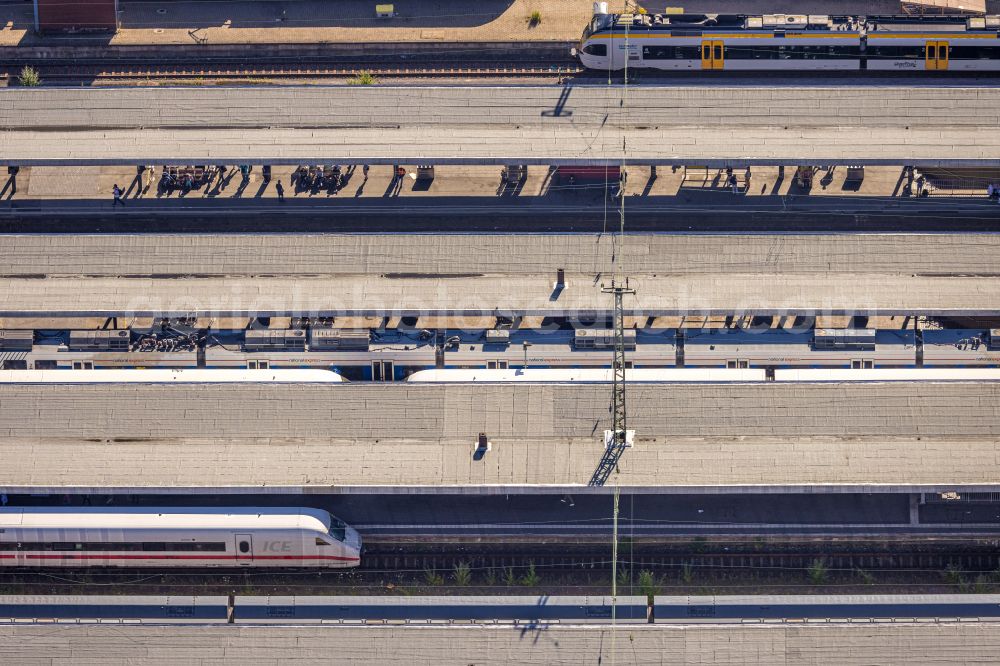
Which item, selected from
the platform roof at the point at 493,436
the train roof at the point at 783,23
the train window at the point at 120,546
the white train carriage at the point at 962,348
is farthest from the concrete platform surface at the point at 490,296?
the train roof at the point at 783,23

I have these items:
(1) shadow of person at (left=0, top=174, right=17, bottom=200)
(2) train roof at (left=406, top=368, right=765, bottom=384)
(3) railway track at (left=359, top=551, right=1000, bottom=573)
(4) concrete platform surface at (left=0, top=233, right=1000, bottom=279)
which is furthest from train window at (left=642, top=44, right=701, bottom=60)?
(1) shadow of person at (left=0, top=174, right=17, bottom=200)

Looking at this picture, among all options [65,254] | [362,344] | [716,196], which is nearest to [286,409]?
[362,344]

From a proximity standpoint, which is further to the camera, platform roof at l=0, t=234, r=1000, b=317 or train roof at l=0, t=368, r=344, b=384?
platform roof at l=0, t=234, r=1000, b=317

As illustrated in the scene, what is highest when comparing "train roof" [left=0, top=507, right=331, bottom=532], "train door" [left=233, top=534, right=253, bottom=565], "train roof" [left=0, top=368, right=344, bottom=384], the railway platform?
the railway platform

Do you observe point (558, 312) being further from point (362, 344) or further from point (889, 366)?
point (889, 366)

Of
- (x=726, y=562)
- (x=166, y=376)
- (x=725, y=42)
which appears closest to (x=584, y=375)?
(x=726, y=562)

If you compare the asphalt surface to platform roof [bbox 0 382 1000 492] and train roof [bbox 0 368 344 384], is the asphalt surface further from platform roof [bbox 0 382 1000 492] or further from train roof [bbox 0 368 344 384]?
train roof [bbox 0 368 344 384]

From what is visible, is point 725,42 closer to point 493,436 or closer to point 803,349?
point 803,349
